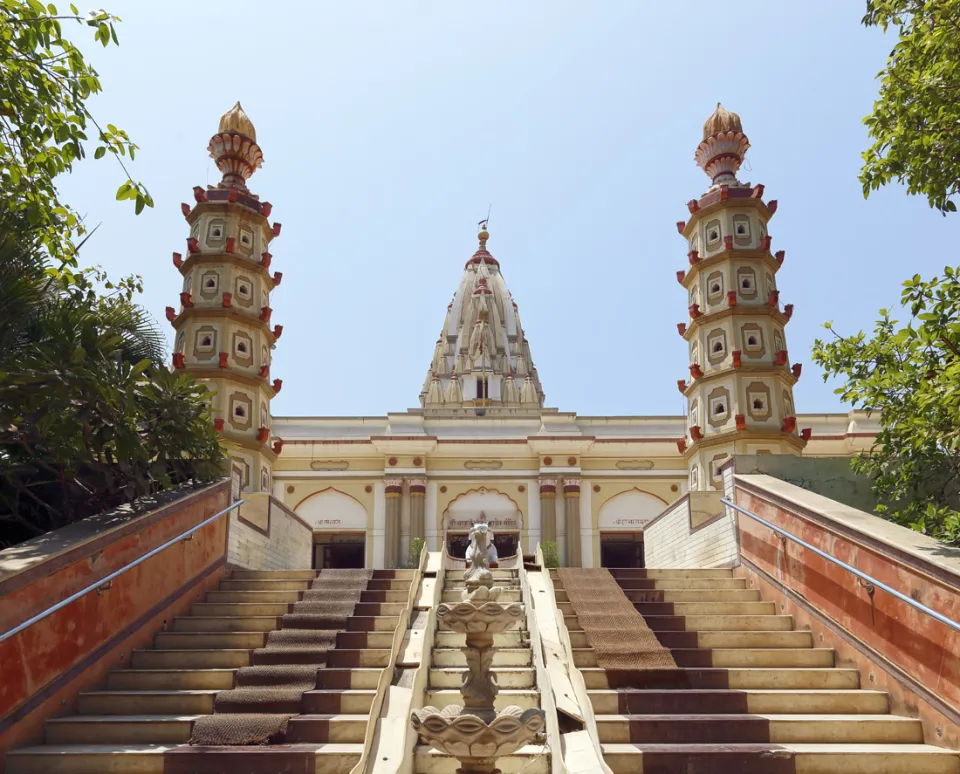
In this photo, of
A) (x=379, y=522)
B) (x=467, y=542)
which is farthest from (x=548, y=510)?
(x=379, y=522)

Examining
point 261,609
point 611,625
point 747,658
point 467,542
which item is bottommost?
point 747,658

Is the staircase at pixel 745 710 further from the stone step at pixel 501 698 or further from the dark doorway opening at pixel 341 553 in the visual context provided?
the dark doorway opening at pixel 341 553

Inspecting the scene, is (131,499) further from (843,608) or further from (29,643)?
(843,608)

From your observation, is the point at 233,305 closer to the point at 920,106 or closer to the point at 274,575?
the point at 274,575

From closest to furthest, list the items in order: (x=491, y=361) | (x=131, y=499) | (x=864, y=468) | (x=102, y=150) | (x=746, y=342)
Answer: (x=102, y=150)
(x=131, y=499)
(x=864, y=468)
(x=746, y=342)
(x=491, y=361)

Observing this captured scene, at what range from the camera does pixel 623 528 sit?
27.6m

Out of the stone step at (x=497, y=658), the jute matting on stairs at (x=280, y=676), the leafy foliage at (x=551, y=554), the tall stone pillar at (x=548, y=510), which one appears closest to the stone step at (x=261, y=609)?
the jute matting on stairs at (x=280, y=676)

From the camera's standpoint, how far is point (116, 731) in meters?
6.75

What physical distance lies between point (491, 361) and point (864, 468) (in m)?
38.3

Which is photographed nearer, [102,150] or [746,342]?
[102,150]

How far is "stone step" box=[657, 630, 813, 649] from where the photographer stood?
8.52 meters

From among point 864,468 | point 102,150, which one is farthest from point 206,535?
point 864,468

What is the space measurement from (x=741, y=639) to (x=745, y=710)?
1.46 metres

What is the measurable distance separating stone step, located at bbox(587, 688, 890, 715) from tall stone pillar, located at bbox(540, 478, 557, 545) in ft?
65.7
